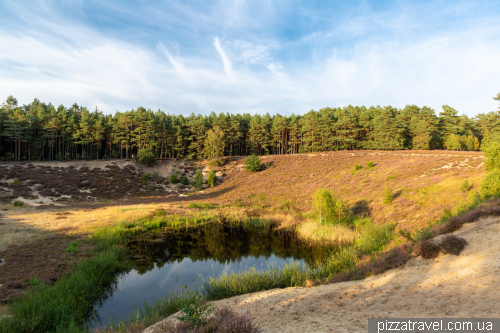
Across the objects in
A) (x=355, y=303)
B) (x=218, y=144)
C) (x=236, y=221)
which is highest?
(x=218, y=144)

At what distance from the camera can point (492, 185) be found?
544 inches

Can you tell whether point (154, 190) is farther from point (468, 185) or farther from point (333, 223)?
point (468, 185)

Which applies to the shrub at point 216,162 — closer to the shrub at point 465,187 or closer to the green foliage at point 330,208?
the green foliage at point 330,208

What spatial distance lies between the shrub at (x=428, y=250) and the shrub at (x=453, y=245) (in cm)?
27

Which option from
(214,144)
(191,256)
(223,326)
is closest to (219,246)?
(191,256)

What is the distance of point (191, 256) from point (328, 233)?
41.3 ft

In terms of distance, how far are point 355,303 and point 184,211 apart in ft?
91.9

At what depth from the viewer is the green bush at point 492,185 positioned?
44.5 ft

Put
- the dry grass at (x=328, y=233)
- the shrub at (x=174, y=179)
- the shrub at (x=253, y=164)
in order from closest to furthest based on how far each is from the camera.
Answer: the dry grass at (x=328, y=233) < the shrub at (x=174, y=179) < the shrub at (x=253, y=164)

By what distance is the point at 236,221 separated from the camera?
29141 mm

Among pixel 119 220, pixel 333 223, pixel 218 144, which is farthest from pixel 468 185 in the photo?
pixel 218 144

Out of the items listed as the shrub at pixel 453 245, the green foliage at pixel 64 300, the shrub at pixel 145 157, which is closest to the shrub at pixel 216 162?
the shrub at pixel 145 157

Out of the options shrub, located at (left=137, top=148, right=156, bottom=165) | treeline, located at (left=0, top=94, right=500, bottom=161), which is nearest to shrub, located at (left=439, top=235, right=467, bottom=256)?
treeline, located at (left=0, top=94, right=500, bottom=161)

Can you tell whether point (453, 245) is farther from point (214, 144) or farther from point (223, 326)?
point (214, 144)
